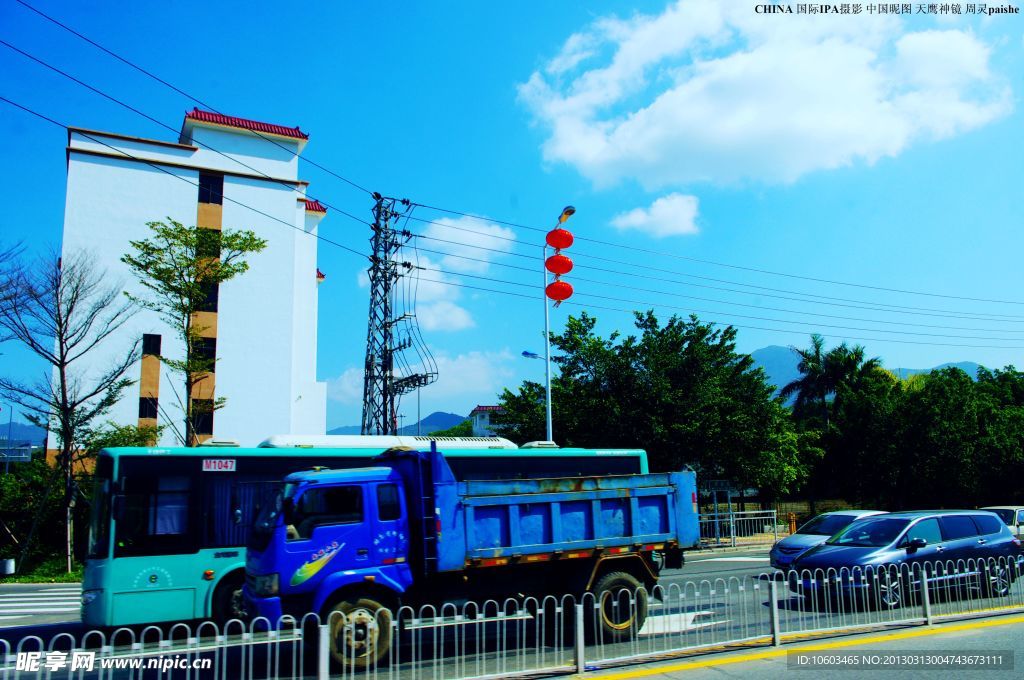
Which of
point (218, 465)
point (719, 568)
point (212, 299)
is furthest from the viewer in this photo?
point (212, 299)

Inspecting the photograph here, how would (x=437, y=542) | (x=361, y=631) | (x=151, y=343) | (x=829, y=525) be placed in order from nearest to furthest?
(x=361, y=631) → (x=437, y=542) → (x=829, y=525) → (x=151, y=343)

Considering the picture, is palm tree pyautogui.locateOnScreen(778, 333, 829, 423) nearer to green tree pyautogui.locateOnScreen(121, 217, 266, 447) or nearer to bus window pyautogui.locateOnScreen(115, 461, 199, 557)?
green tree pyautogui.locateOnScreen(121, 217, 266, 447)

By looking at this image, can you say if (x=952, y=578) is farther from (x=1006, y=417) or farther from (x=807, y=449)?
(x=1006, y=417)

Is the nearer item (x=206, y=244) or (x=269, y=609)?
(x=269, y=609)

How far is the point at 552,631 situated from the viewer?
415 inches

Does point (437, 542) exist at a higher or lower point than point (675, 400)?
lower

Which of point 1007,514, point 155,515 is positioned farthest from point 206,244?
point 1007,514

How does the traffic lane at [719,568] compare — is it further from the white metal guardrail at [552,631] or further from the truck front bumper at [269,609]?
the truck front bumper at [269,609]

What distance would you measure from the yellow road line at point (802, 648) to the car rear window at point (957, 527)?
2575 millimetres

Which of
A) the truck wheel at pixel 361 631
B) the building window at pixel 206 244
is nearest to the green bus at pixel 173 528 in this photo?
the truck wheel at pixel 361 631

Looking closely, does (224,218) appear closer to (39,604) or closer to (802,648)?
(39,604)

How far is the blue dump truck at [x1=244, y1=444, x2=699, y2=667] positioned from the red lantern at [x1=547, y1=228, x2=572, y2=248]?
8.00 meters

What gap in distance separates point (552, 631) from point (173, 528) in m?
6.47

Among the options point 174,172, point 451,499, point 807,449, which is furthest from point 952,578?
point 174,172
